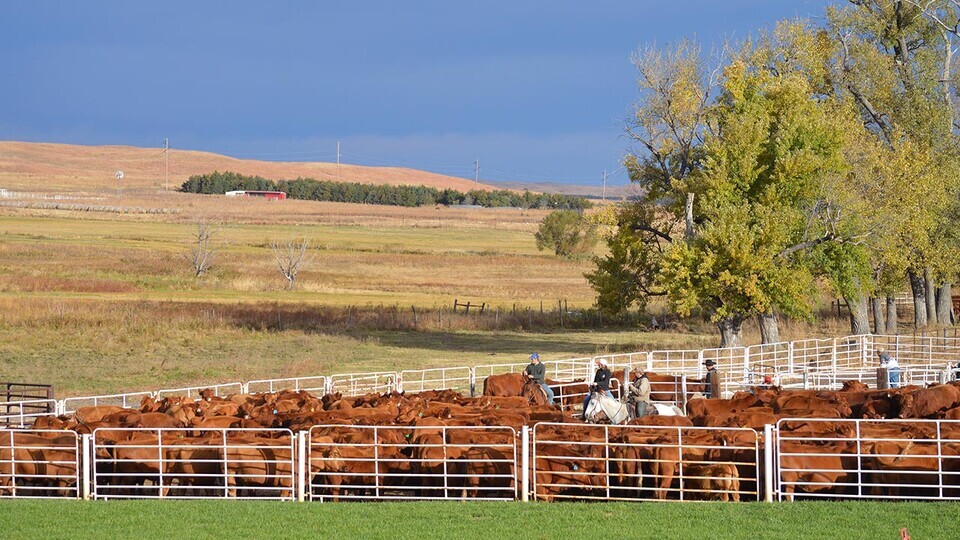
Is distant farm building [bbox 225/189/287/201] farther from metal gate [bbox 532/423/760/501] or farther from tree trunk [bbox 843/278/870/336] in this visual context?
metal gate [bbox 532/423/760/501]

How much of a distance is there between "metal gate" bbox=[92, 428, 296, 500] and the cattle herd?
0.02m

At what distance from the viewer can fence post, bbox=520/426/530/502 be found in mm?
14266

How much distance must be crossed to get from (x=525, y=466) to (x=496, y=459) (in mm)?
521

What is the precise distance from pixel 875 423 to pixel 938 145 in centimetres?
2982

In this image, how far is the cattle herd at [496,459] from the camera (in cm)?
1438

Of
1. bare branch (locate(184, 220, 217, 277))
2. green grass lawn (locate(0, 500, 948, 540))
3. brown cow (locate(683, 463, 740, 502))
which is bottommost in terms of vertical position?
green grass lawn (locate(0, 500, 948, 540))

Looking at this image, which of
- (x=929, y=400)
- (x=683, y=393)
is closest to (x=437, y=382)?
(x=683, y=393)

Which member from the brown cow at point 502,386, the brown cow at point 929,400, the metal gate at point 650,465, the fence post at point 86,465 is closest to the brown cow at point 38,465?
the fence post at point 86,465

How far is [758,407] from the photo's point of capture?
18.6m

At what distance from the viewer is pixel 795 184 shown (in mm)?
36438

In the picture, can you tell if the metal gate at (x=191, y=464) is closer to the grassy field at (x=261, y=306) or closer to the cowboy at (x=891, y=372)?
the cowboy at (x=891, y=372)

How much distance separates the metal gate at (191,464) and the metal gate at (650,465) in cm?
312

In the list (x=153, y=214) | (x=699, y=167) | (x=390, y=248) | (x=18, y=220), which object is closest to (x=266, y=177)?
(x=153, y=214)

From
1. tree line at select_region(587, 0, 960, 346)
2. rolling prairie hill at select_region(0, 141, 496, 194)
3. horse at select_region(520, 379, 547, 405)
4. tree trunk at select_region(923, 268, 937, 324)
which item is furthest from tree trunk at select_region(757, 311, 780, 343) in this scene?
rolling prairie hill at select_region(0, 141, 496, 194)
